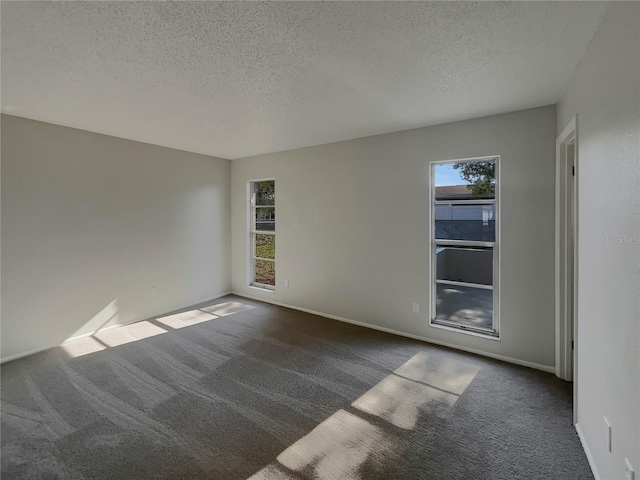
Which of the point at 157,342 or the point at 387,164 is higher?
the point at 387,164

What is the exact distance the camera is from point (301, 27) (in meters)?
1.63

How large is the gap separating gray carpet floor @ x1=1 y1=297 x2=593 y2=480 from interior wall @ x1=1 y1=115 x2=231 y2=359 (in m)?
0.57

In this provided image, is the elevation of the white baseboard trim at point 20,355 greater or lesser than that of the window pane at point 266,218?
lesser

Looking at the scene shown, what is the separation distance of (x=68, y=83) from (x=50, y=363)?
2.72m

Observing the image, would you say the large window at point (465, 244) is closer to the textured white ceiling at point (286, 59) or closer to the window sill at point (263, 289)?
the textured white ceiling at point (286, 59)

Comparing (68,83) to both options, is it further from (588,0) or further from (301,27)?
(588,0)

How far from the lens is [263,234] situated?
17.4ft

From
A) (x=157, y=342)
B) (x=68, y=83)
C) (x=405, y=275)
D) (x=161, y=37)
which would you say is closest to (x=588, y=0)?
(x=161, y=37)

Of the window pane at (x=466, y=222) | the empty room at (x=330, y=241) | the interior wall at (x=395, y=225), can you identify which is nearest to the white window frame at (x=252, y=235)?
the interior wall at (x=395, y=225)

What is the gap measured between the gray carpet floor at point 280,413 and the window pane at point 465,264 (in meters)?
0.84

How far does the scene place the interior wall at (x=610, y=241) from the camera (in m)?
1.24

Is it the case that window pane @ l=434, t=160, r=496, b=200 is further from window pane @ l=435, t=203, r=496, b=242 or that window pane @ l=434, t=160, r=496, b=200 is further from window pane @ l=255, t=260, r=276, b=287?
window pane @ l=255, t=260, r=276, b=287

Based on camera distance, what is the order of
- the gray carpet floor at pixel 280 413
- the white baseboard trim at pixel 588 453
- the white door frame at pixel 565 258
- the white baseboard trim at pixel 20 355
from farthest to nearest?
the white baseboard trim at pixel 20 355 → the white door frame at pixel 565 258 → the gray carpet floor at pixel 280 413 → the white baseboard trim at pixel 588 453

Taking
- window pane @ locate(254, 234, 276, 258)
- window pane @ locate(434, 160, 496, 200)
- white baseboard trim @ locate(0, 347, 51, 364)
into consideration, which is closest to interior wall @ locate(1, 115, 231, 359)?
white baseboard trim @ locate(0, 347, 51, 364)
